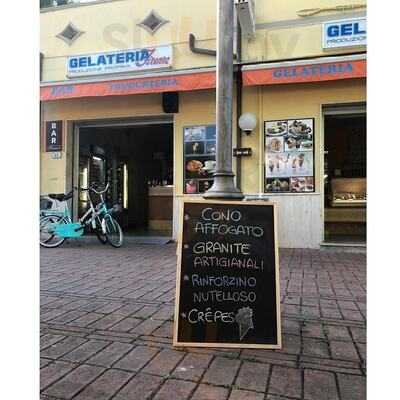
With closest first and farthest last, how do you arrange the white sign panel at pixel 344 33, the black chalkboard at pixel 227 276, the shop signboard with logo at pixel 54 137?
1. the black chalkboard at pixel 227 276
2. the white sign panel at pixel 344 33
3. the shop signboard with logo at pixel 54 137

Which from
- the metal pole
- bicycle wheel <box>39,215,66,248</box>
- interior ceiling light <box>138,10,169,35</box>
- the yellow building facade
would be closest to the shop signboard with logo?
the yellow building facade

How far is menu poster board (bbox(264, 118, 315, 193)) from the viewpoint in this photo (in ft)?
25.4

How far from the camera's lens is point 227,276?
2.92 meters

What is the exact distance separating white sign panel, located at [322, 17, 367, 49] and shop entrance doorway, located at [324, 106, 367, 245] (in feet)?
4.34

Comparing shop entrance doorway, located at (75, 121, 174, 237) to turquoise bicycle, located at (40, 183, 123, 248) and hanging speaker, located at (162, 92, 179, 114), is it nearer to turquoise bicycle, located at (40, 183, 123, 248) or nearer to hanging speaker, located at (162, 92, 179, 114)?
hanging speaker, located at (162, 92, 179, 114)

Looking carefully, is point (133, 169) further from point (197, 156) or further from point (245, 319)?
point (245, 319)

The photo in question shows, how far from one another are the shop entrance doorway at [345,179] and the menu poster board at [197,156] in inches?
95.0

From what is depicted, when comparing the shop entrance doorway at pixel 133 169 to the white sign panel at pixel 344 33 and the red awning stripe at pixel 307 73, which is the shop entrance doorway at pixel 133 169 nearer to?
the red awning stripe at pixel 307 73

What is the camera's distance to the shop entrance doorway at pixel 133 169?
10234mm

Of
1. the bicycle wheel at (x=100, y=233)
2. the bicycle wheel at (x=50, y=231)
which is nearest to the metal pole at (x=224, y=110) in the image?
the bicycle wheel at (x=100, y=233)

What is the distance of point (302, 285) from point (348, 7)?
5501 millimetres

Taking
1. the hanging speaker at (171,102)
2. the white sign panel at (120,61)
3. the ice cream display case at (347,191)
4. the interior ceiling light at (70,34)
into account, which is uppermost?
the interior ceiling light at (70,34)

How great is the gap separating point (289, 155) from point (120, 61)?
4128 mm
